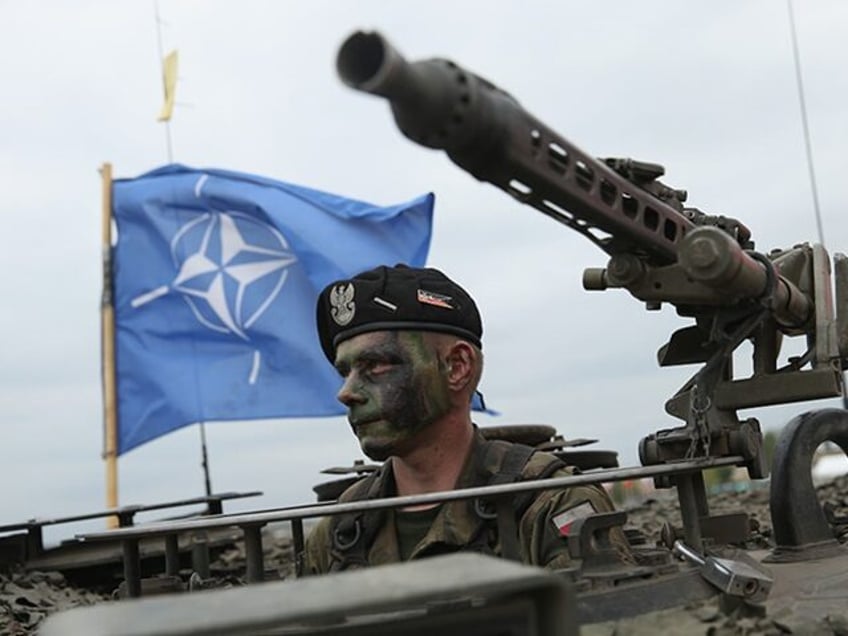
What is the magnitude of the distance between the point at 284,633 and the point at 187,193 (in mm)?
10825

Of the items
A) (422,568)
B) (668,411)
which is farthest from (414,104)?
(668,411)

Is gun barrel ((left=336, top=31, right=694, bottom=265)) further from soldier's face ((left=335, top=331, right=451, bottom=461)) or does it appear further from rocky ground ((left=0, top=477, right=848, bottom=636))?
rocky ground ((left=0, top=477, right=848, bottom=636))

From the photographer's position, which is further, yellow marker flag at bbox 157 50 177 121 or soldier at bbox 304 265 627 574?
yellow marker flag at bbox 157 50 177 121

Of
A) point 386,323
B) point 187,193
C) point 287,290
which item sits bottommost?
point 386,323

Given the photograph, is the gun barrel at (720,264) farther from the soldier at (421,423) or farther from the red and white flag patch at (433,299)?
the red and white flag patch at (433,299)

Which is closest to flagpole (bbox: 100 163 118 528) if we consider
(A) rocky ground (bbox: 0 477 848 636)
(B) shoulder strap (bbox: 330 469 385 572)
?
(A) rocky ground (bbox: 0 477 848 636)

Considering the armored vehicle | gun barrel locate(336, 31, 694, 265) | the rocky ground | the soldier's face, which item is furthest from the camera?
the soldier's face

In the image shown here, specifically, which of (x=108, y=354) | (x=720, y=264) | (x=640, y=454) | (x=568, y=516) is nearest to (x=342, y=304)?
(x=568, y=516)

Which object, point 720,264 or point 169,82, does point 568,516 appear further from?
point 169,82

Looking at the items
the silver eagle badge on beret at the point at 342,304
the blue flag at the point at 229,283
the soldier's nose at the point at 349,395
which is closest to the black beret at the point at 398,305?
the silver eagle badge on beret at the point at 342,304

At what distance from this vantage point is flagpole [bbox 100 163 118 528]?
1132 centimetres

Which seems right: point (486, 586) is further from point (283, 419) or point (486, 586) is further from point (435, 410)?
point (283, 419)

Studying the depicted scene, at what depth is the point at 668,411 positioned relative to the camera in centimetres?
463

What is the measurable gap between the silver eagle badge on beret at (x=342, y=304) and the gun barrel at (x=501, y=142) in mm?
1064
